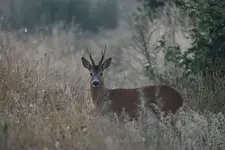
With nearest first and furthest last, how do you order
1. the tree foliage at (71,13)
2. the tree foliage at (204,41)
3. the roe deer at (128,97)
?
the roe deer at (128,97) → the tree foliage at (204,41) → the tree foliage at (71,13)

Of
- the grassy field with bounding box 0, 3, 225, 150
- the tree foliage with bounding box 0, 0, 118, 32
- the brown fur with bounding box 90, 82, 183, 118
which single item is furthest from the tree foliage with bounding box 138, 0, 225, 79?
the tree foliage with bounding box 0, 0, 118, 32

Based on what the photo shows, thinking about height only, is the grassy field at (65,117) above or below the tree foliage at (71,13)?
below

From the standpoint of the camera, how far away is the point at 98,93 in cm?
930

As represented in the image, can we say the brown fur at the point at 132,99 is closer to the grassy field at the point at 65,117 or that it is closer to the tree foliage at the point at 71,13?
the grassy field at the point at 65,117

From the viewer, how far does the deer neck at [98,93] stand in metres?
9.17

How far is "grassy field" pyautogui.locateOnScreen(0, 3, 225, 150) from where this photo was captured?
6.23 m

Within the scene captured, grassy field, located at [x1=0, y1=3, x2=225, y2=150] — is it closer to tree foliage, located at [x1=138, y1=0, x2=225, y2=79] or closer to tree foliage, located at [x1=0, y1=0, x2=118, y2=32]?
tree foliage, located at [x1=138, y1=0, x2=225, y2=79]

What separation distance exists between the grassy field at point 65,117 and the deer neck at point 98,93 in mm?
105

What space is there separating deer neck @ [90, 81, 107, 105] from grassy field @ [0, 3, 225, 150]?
0.10m

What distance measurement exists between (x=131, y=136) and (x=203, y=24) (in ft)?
13.8

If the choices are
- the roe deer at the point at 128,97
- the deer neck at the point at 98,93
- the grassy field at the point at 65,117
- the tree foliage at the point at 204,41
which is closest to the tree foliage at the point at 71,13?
the tree foliage at the point at 204,41

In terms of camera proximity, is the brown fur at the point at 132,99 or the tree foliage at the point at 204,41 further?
the tree foliage at the point at 204,41

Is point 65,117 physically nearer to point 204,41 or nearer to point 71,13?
point 204,41

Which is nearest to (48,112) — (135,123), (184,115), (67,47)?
(135,123)
